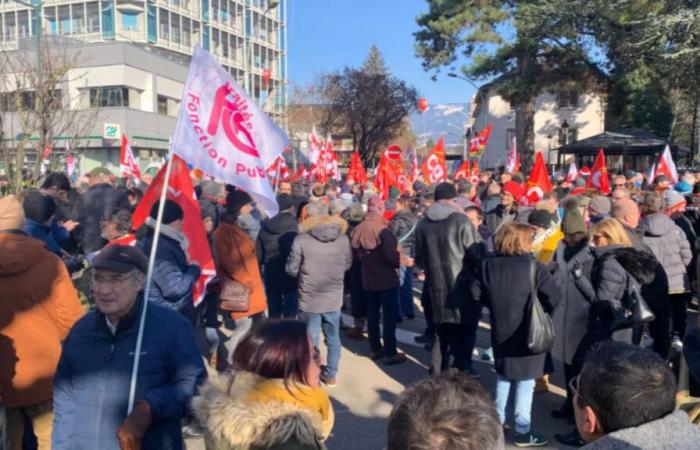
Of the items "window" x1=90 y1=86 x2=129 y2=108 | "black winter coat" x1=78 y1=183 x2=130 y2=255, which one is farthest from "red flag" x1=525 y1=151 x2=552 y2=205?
"window" x1=90 y1=86 x2=129 y2=108

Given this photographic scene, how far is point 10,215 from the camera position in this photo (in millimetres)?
3770

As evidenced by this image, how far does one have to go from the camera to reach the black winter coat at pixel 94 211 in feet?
26.6

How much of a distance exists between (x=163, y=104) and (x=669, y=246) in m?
40.2

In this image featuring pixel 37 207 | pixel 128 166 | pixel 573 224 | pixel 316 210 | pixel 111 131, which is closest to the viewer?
pixel 573 224

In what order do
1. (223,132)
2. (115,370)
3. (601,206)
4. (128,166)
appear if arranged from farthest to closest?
(128,166) < (601,206) < (223,132) < (115,370)

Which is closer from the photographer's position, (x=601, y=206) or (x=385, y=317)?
(x=385, y=317)

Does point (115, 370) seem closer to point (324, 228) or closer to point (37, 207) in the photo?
point (37, 207)

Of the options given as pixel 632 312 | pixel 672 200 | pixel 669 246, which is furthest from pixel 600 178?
pixel 632 312

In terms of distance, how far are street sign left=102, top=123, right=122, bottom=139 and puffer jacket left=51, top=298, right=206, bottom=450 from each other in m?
36.2

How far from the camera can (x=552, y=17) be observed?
801 inches

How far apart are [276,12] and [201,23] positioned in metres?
17.1

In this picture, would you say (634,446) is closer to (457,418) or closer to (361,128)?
(457,418)

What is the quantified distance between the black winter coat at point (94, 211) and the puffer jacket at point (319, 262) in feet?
10.9

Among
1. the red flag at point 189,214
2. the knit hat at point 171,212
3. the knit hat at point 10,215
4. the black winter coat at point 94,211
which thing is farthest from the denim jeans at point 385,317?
the knit hat at point 10,215
